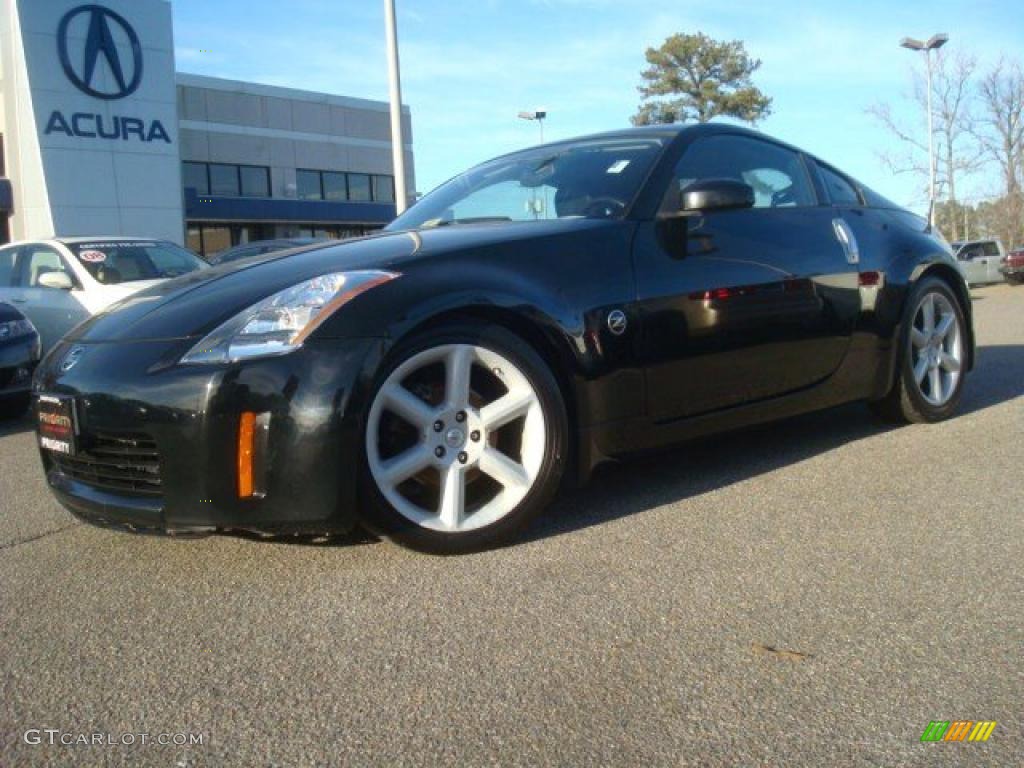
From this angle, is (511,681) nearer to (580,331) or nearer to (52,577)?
(580,331)

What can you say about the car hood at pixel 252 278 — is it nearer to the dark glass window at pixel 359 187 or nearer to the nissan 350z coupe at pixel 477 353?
the nissan 350z coupe at pixel 477 353

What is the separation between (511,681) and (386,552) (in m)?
0.96

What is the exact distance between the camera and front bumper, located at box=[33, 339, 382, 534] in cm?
260

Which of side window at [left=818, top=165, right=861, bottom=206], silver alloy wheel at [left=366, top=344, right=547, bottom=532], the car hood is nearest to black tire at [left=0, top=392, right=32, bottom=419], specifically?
the car hood

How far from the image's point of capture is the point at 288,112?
4081cm

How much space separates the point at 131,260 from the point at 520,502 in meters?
6.82

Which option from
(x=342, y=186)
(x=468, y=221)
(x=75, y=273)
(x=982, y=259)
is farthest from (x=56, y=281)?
(x=342, y=186)

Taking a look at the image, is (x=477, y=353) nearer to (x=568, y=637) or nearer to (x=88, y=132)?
(x=568, y=637)

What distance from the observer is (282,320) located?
2.71 meters

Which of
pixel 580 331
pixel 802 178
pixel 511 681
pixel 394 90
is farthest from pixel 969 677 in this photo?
pixel 394 90

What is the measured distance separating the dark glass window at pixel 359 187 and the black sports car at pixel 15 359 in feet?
126

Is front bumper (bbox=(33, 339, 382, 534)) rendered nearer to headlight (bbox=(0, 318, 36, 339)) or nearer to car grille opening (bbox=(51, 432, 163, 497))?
car grille opening (bbox=(51, 432, 163, 497))

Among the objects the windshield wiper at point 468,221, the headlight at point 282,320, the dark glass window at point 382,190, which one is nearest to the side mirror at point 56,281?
the windshield wiper at point 468,221

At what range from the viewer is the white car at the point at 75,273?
26.7 ft
